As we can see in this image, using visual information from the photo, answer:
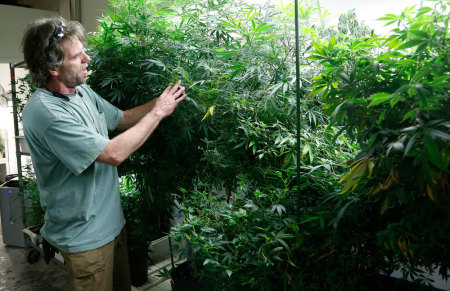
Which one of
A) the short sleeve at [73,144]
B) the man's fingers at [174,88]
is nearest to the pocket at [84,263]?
the short sleeve at [73,144]

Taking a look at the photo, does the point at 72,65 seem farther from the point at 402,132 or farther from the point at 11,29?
the point at 11,29

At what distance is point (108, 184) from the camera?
1.60 m

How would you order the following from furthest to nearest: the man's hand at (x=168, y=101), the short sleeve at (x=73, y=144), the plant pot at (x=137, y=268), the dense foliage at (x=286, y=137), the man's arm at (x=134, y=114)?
the plant pot at (x=137, y=268) → the man's arm at (x=134, y=114) → the man's hand at (x=168, y=101) → the short sleeve at (x=73, y=144) → the dense foliage at (x=286, y=137)

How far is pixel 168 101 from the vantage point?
4.75 ft

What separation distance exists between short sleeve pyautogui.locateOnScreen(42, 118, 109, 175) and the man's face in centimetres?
27

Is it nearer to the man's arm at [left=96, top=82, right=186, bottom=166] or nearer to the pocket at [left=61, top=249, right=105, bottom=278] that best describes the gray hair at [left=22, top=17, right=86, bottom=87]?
the man's arm at [left=96, top=82, right=186, bottom=166]

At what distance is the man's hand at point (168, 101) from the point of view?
144 centimetres

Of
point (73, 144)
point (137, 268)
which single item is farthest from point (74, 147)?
point (137, 268)

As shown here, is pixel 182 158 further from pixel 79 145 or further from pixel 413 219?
pixel 413 219

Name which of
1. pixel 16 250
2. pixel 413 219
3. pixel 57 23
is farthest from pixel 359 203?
pixel 16 250

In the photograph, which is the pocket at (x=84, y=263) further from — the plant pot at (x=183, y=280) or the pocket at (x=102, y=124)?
the pocket at (x=102, y=124)

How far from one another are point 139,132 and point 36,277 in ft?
8.33

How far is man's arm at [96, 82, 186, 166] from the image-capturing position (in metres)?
1.38

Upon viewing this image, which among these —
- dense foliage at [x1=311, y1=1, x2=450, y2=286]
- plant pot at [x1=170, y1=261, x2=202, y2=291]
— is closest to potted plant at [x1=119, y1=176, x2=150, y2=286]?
plant pot at [x1=170, y1=261, x2=202, y2=291]
